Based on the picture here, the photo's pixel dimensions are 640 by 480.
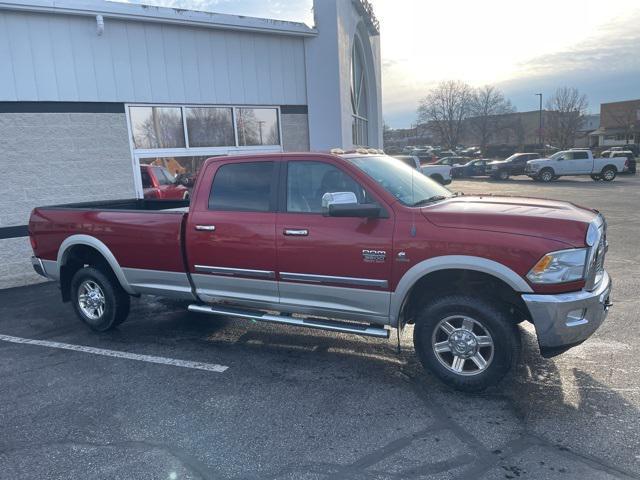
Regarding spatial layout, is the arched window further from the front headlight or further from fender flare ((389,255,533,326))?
the front headlight

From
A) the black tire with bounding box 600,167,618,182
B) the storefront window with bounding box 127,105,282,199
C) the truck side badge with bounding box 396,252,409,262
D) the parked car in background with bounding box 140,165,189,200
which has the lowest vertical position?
the black tire with bounding box 600,167,618,182

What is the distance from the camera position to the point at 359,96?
16.9 metres

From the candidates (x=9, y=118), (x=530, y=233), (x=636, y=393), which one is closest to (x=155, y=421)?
(x=530, y=233)

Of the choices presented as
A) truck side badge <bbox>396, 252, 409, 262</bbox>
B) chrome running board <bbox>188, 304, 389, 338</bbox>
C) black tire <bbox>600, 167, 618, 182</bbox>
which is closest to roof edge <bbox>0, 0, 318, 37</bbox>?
chrome running board <bbox>188, 304, 389, 338</bbox>

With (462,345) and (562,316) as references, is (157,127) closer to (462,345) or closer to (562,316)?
(462,345)

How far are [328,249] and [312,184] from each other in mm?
701

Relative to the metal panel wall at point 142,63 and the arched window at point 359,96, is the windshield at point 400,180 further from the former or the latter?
the arched window at point 359,96

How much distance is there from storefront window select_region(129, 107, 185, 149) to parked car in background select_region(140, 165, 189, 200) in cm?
47

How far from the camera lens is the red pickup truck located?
12.0ft

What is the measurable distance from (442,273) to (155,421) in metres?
2.53

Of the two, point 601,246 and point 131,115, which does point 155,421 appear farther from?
point 131,115

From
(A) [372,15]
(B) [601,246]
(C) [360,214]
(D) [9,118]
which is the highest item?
(A) [372,15]

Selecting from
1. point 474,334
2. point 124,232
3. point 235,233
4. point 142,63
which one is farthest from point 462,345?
point 142,63

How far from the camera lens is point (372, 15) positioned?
15797mm
